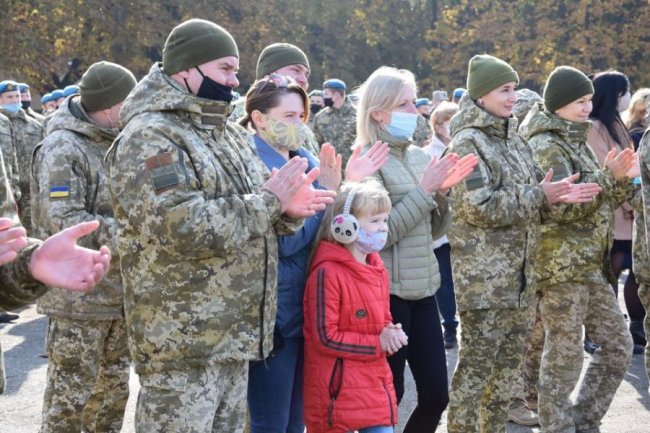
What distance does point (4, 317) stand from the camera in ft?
32.7

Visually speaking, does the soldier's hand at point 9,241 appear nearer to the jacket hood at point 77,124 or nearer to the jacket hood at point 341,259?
the jacket hood at point 341,259

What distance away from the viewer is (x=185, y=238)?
361 cm

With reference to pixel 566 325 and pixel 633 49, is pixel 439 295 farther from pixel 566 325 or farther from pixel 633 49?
pixel 633 49

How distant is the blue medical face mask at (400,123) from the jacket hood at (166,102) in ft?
4.11

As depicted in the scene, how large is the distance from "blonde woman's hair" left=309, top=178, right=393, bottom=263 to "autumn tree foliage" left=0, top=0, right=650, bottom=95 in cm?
2306

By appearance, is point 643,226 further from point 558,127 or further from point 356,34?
point 356,34

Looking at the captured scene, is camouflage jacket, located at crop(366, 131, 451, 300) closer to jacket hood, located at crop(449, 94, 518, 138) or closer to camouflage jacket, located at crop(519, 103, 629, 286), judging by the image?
jacket hood, located at crop(449, 94, 518, 138)

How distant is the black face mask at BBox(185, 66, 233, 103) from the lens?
12.8 ft

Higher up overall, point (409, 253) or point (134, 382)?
point (409, 253)

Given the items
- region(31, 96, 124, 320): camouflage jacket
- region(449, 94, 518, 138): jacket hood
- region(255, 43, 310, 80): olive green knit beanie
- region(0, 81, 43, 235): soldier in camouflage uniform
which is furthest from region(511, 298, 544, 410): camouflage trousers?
region(0, 81, 43, 235): soldier in camouflage uniform

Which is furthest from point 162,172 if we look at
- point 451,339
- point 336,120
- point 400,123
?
point 336,120

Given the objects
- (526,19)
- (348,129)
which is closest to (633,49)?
(526,19)

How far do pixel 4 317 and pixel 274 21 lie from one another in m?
23.1

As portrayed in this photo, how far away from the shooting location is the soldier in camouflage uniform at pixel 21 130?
10.7 meters
